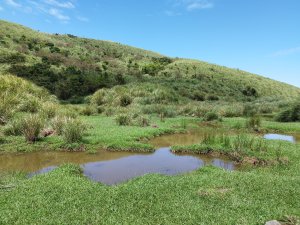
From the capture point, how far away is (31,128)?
1905cm

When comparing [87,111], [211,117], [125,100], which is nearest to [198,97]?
[125,100]

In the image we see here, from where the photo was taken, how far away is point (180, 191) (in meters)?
11.0

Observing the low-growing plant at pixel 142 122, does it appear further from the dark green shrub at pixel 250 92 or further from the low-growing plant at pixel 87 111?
the dark green shrub at pixel 250 92

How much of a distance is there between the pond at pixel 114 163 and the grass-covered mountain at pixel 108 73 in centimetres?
2669

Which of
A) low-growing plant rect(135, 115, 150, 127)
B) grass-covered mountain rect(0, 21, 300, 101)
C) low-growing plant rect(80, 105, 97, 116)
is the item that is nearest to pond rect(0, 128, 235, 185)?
low-growing plant rect(135, 115, 150, 127)

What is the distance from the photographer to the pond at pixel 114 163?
1502cm

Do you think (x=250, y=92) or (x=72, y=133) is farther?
(x=250, y=92)

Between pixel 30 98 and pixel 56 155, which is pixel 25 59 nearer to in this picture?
pixel 30 98

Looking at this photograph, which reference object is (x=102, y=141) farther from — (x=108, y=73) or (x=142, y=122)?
(x=108, y=73)

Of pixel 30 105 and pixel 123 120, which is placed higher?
pixel 30 105

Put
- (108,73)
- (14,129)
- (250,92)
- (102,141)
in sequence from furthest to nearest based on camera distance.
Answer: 1. (250,92)
2. (108,73)
3. (14,129)
4. (102,141)

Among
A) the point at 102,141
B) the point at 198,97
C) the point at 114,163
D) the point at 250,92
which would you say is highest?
the point at 250,92

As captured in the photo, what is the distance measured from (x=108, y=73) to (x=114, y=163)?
4888 cm

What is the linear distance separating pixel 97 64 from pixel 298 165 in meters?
58.7
